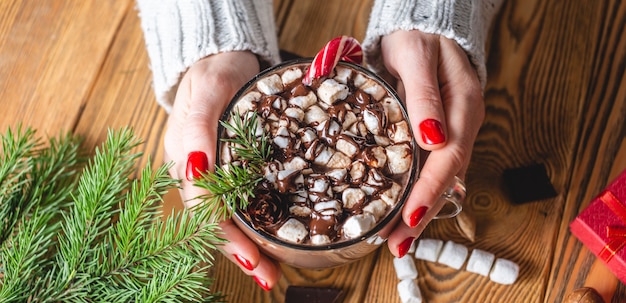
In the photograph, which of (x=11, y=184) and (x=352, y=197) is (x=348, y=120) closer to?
(x=352, y=197)

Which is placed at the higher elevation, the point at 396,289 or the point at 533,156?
the point at 533,156

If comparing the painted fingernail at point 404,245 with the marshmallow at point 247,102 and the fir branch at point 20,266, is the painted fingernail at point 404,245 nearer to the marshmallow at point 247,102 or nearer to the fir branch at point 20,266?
the marshmallow at point 247,102

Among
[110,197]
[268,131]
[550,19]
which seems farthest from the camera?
[550,19]

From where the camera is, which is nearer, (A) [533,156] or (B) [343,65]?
(B) [343,65]

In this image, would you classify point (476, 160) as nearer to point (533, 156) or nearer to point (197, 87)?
point (533, 156)

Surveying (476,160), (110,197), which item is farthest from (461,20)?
(110,197)

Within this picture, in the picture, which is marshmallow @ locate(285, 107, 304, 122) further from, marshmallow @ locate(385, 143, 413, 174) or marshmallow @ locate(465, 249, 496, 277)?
marshmallow @ locate(465, 249, 496, 277)
